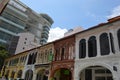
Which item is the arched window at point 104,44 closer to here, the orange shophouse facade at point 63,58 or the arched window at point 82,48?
the arched window at point 82,48

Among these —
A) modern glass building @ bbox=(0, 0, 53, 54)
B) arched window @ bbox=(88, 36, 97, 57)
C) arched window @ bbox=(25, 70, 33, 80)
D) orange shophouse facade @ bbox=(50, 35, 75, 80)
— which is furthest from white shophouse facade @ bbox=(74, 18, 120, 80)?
modern glass building @ bbox=(0, 0, 53, 54)

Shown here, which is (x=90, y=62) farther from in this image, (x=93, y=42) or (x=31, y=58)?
(x=31, y=58)

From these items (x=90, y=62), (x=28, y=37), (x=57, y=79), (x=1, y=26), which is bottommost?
(x=57, y=79)

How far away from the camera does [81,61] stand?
14.8m

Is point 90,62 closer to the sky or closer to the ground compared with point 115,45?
closer to the ground

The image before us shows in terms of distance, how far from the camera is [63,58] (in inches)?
685

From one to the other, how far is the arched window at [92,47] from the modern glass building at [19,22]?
125ft

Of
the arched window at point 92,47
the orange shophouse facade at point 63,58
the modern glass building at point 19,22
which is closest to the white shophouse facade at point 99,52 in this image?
the arched window at point 92,47

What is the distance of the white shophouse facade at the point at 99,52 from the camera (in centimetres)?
1205

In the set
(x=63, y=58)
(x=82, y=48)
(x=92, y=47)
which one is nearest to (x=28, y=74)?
(x=63, y=58)

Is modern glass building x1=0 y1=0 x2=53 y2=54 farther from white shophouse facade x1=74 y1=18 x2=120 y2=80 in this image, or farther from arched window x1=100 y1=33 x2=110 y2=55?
arched window x1=100 y1=33 x2=110 y2=55

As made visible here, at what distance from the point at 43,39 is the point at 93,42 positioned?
62.2 meters

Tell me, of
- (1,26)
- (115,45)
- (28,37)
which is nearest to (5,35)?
(1,26)

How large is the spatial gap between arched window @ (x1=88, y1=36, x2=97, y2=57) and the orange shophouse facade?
2.42 meters
